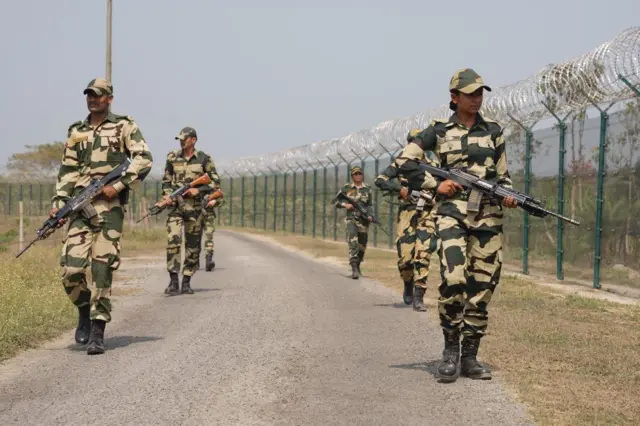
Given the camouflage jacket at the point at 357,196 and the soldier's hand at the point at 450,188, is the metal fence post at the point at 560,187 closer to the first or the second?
the camouflage jacket at the point at 357,196

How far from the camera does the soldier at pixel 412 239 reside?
33.3 feet

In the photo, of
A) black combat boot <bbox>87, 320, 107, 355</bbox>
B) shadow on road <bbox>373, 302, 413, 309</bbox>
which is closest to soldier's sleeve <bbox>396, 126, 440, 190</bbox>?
black combat boot <bbox>87, 320, 107, 355</bbox>

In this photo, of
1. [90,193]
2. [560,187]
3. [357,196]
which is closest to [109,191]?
[90,193]

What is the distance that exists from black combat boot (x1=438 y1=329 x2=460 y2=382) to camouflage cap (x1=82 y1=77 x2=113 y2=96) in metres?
3.28

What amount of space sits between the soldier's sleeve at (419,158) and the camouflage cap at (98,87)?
2510 millimetres

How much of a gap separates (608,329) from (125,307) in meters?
5.13

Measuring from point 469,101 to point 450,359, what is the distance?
5.48 feet

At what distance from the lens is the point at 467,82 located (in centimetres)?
627

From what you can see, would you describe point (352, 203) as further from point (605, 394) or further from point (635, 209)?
point (605, 394)

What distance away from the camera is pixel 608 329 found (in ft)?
29.3

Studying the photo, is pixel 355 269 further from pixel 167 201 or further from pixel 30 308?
pixel 30 308

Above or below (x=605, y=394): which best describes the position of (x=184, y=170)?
above

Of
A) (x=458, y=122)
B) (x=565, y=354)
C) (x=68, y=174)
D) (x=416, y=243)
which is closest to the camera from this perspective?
(x=458, y=122)

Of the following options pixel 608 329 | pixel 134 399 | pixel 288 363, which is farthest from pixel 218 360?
pixel 608 329
